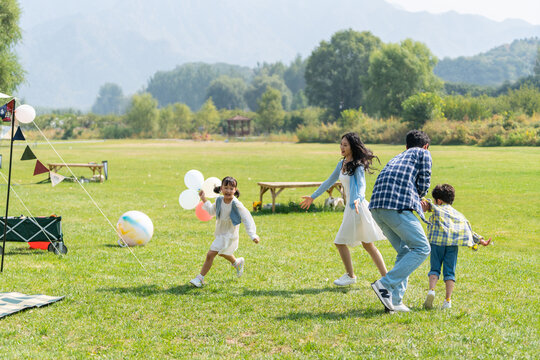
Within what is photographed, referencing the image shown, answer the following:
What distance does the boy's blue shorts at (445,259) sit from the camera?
6308mm

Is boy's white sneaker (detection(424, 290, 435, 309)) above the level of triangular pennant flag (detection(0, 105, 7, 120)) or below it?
below

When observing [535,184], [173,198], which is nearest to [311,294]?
Answer: [173,198]

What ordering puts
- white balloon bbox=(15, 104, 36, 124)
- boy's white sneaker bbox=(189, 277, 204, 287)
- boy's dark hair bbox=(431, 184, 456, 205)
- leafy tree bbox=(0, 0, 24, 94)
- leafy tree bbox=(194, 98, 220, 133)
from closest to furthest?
1. boy's dark hair bbox=(431, 184, 456, 205)
2. boy's white sneaker bbox=(189, 277, 204, 287)
3. white balloon bbox=(15, 104, 36, 124)
4. leafy tree bbox=(0, 0, 24, 94)
5. leafy tree bbox=(194, 98, 220, 133)

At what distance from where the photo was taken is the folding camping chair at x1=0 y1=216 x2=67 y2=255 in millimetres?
9250

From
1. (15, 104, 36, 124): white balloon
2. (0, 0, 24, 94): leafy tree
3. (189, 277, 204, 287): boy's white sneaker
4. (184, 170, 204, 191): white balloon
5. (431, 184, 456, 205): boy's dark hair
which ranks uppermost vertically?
(0, 0, 24, 94): leafy tree

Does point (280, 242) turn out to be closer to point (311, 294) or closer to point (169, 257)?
point (169, 257)

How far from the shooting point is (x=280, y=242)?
10672mm

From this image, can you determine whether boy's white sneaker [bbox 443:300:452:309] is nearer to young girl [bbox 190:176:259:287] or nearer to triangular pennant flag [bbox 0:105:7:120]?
young girl [bbox 190:176:259:287]

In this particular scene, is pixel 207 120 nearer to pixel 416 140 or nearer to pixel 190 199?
pixel 190 199

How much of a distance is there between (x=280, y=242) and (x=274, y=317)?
4.63m

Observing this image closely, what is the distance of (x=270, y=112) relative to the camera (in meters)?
96.9

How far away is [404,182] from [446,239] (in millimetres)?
803

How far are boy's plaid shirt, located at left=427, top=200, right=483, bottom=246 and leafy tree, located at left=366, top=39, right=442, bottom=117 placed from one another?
8060 centimetres

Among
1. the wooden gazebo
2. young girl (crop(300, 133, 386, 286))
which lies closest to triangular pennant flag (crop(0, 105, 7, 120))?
young girl (crop(300, 133, 386, 286))
